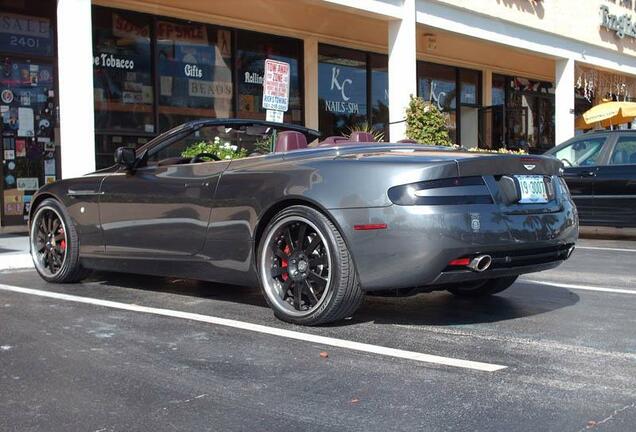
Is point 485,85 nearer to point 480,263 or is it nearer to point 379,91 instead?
point 379,91

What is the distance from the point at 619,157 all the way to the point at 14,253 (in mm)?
7795

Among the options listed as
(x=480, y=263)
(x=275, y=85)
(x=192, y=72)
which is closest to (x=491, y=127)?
(x=192, y=72)

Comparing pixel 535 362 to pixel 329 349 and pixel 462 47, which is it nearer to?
pixel 329 349

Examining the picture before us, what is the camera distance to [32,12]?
1082 centimetres

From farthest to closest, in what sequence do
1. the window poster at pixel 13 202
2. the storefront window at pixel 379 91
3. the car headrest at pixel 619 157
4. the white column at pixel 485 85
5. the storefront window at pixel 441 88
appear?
1. the white column at pixel 485 85
2. the storefront window at pixel 441 88
3. the storefront window at pixel 379 91
4. the window poster at pixel 13 202
5. the car headrest at pixel 619 157

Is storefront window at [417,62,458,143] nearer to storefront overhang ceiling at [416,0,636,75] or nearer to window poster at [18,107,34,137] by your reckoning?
storefront overhang ceiling at [416,0,636,75]

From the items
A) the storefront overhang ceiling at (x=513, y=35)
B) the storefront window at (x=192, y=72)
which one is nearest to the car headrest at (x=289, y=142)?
the storefront window at (x=192, y=72)

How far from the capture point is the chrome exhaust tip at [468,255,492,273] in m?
4.31

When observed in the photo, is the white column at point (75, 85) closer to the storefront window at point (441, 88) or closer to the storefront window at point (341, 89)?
the storefront window at point (341, 89)

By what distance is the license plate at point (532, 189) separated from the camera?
4.59 m

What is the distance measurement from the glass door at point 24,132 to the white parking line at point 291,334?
5.28m

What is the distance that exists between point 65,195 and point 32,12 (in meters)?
5.69

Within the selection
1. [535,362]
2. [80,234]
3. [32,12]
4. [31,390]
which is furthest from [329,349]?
[32,12]

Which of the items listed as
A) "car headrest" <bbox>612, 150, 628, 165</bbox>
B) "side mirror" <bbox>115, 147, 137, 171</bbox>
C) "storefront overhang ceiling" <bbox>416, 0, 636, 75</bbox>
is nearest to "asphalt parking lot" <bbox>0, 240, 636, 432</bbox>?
"side mirror" <bbox>115, 147, 137, 171</bbox>
